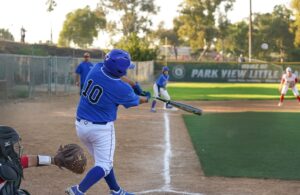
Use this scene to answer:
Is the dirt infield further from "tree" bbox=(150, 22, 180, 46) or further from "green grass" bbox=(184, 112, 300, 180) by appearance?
"tree" bbox=(150, 22, 180, 46)

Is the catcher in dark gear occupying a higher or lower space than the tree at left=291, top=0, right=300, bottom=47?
lower

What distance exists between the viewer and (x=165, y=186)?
6.93m

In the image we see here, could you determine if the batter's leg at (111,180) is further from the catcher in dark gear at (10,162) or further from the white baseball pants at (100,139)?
the catcher in dark gear at (10,162)

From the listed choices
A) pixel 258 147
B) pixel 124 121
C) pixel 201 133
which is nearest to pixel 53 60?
pixel 124 121

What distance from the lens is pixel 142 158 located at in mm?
9094

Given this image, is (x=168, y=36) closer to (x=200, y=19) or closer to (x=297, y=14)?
(x=200, y=19)

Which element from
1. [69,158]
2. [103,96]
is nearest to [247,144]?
[103,96]

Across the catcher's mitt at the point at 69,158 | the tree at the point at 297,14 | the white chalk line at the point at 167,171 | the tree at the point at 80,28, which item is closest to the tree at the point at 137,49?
the tree at the point at 297,14

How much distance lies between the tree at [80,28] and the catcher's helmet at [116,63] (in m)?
83.0

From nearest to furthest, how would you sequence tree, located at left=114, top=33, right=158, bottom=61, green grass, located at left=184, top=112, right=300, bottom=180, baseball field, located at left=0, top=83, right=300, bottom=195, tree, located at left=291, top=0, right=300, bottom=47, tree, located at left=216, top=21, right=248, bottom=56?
baseball field, located at left=0, top=83, right=300, bottom=195, green grass, located at left=184, top=112, right=300, bottom=180, tree, located at left=114, top=33, right=158, bottom=61, tree, located at left=291, top=0, right=300, bottom=47, tree, located at left=216, top=21, right=248, bottom=56

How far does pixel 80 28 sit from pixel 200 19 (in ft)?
86.4

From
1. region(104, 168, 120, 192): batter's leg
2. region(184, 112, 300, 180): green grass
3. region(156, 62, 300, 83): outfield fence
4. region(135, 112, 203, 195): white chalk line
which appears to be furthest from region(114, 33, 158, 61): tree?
region(104, 168, 120, 192): batter's leg

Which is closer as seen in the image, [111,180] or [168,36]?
[111,180]

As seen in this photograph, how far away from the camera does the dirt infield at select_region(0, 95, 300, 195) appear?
6891 mm
